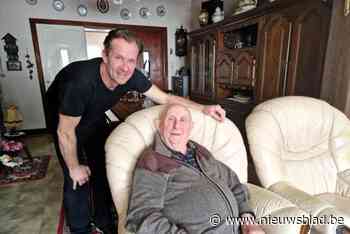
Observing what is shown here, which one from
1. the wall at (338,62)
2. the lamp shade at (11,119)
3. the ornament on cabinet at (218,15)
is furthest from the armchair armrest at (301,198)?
the lamp shade at (11,119)

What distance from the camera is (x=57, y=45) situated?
370cm

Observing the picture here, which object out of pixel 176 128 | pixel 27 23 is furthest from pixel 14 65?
pixel 176 128

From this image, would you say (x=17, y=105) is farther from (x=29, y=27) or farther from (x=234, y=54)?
(x=234, y=54)

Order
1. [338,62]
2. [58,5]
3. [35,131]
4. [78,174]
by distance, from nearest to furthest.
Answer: [78,174]
[338,62]
[58,5]
[35,131]

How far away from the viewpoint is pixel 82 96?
3.61 feet

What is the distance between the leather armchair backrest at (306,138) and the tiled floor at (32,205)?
1.65m

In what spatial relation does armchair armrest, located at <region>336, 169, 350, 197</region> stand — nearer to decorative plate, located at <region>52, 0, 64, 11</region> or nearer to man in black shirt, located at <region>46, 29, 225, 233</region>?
man in black shirt, located at <region>46, 29, 225, 233</region>

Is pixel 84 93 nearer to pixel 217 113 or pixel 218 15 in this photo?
pixel 217 113

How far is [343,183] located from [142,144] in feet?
4.08

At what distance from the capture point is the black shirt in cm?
107

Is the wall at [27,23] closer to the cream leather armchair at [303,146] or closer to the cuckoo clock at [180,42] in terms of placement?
the cuckoo clock at [180,42]

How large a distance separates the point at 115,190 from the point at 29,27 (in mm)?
3702

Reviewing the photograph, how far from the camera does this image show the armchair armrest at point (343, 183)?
1.32 metres

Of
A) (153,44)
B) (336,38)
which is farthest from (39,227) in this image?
(153,44)
